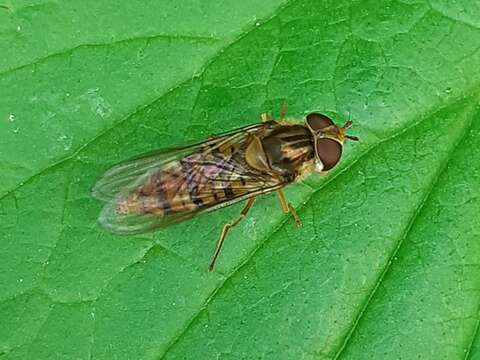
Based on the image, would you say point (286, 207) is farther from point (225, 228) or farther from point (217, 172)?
point (217, 172)

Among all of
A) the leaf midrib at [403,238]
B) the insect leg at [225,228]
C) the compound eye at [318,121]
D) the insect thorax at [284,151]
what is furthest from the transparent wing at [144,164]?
the leaf midrib at [403,238]

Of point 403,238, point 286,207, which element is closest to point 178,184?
point 286,207

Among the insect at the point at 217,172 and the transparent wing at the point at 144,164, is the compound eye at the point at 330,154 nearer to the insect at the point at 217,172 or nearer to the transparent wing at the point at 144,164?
the insect at the point at 217,172

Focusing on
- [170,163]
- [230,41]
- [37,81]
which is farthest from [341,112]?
[37,81]

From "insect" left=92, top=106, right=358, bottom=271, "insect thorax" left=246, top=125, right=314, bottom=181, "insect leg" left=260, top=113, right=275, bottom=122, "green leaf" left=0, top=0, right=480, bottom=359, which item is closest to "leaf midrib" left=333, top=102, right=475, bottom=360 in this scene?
"green leaf" left=0, top=0, right=480, bottom=359

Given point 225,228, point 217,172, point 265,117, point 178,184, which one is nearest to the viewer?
point 225,228

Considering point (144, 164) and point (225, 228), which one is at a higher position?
point (144, 164)
